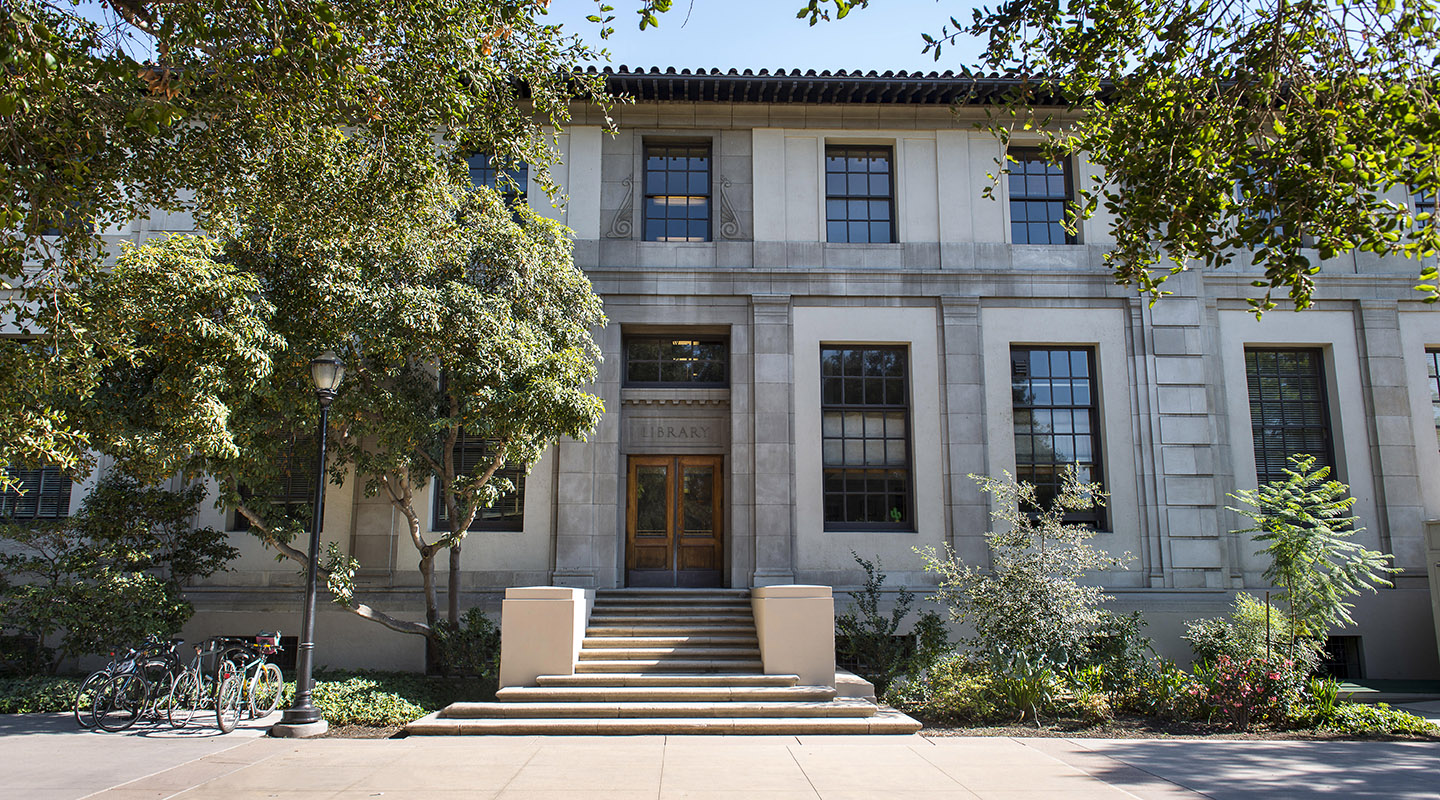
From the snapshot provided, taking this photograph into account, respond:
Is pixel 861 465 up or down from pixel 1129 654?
up

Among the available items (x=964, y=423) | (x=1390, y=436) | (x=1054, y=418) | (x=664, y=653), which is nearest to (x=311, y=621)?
(x=664, y=653)

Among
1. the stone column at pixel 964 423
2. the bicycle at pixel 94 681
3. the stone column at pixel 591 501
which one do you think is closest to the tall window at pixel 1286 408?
the stone column at pixel 964 423

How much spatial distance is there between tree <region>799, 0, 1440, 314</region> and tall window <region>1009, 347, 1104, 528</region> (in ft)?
25.5

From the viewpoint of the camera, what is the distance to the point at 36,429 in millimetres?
8047

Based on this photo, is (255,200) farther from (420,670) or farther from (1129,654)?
(1129,654)

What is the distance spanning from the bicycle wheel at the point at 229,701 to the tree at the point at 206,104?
3470 mm

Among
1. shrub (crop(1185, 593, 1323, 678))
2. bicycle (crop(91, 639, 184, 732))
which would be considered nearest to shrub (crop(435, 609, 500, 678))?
bicycle (crop(91, 639, 184, 732))

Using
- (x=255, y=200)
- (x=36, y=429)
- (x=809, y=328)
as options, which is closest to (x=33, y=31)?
(x=255, y=200)

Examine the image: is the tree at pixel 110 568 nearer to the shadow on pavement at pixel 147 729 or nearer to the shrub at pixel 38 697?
the shrub at pixel 38 697

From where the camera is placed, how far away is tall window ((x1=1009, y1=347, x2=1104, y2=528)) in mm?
15914

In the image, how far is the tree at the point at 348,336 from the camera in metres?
9.19

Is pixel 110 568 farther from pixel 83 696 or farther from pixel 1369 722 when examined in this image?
pixel 1369 722

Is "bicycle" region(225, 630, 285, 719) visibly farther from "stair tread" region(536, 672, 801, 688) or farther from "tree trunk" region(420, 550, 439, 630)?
"stair tread" region(536, 672, 801, 688)

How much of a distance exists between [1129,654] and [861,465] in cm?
527
